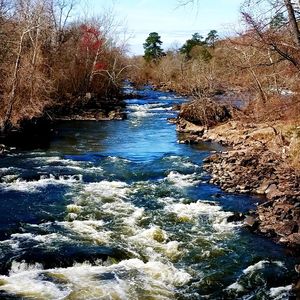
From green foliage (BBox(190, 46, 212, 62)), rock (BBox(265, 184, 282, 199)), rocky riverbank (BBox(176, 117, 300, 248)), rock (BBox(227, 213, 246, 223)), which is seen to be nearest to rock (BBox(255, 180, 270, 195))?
rocky riverbank (BBox(176, 117, 300, 248))

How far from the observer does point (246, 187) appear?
1473 cm

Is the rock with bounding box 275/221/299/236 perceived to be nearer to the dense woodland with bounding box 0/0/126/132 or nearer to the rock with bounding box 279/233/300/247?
the rock with bounding box 279/233/300/247

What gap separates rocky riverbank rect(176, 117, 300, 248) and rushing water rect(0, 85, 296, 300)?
20.7 inches

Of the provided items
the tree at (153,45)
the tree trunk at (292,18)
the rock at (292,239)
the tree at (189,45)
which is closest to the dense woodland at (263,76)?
the tree trunk at (292,18)

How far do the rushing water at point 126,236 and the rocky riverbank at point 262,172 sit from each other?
1.73 feet

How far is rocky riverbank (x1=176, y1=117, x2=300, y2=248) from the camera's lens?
1138 centimetres

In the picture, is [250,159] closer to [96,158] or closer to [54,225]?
[96,158]

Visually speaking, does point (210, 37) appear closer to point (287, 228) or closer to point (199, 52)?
point (199, 52)

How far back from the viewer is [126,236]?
10.8m

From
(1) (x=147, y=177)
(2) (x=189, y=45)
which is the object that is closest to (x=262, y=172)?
(1) (x=147, y=177)

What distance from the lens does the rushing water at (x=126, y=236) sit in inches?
332

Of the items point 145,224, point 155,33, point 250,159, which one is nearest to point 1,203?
point 145,224

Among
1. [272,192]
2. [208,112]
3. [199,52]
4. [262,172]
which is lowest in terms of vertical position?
[272,192]

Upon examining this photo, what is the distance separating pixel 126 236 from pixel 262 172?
22.9 feet
